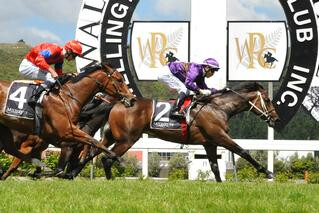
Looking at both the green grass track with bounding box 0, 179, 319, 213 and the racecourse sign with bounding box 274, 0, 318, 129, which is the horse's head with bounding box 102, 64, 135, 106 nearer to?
the green grass track with bounding box 0, 179, 319, 213

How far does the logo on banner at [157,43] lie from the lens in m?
14.2

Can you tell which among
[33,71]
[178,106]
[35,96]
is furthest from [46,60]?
[178,106]

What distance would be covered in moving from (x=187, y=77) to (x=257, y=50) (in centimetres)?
428

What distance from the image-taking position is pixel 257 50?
46.5 ft

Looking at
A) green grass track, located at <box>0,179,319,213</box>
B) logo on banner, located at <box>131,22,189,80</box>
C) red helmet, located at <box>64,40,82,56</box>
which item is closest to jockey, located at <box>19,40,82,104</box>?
red helmet, located at <box>64,40,82,56</box>

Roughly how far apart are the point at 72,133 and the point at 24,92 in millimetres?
872

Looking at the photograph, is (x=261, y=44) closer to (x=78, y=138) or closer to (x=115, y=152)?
(x=115, y=152)

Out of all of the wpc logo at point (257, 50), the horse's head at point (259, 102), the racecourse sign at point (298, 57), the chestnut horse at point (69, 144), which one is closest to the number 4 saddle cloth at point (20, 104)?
the chestnut horse at point (69, 144)

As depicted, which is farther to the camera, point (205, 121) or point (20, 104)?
point (205, 121)

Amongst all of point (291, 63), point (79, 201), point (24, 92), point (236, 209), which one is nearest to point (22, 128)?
point (24, 92)

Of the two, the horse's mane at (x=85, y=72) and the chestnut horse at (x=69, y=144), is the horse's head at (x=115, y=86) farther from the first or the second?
the chestnut horse at (x=69, y=144)

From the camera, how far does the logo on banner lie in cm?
1423

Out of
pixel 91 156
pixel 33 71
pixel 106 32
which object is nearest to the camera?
pixel 33 71

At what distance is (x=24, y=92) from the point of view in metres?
9.14
